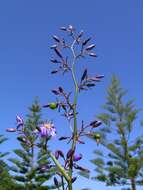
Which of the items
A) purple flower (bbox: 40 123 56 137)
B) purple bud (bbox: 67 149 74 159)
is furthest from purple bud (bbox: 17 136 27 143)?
purple bud (bbox: 67 149 74 159)

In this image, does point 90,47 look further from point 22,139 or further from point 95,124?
point 22,139

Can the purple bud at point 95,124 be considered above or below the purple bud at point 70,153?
above

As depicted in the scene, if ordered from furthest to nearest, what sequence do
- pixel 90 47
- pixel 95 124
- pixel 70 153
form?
pixel 90 47 < pixel 95 124 < pixel 70 153

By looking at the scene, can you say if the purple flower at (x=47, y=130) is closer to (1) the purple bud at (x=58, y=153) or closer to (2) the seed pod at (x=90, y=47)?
(1) the purple bud at (x=58, y=153)

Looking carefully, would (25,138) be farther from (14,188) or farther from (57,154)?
(14,188)

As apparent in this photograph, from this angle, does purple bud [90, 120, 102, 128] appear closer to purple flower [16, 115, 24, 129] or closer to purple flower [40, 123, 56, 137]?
purple flower [40, 123, 56, 137]

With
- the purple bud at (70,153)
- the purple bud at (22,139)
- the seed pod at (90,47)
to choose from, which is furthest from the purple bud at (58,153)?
the seed pod at (90,47)

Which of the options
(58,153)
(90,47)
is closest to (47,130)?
(58,153)

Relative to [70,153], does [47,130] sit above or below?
above

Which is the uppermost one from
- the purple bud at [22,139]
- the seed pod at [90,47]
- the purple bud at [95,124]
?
the seed pod at [90,47]

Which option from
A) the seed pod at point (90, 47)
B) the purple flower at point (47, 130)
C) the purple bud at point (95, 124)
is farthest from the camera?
the seed pod at point (90, 47)

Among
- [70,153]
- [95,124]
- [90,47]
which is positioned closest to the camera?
[70,153]
